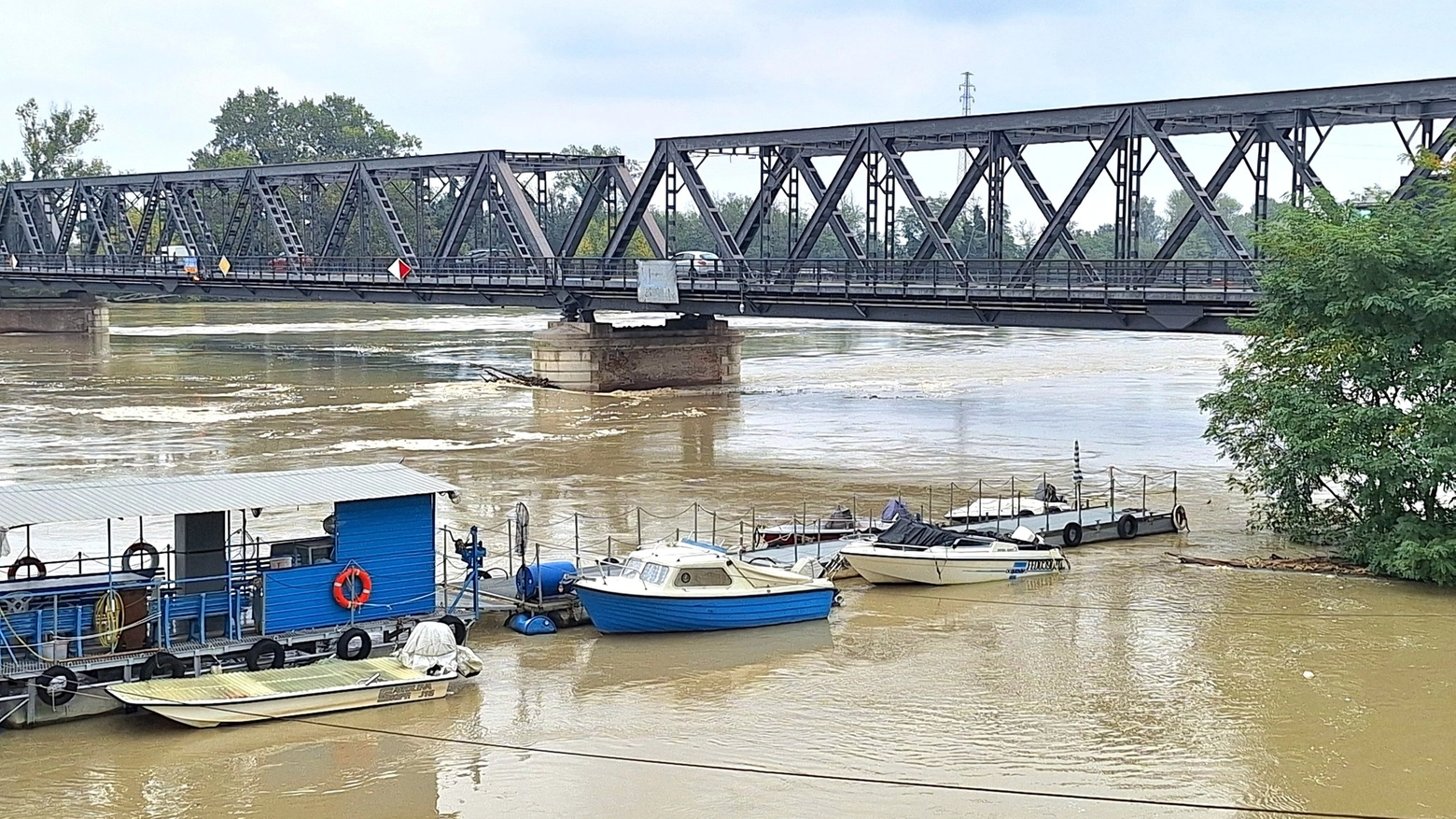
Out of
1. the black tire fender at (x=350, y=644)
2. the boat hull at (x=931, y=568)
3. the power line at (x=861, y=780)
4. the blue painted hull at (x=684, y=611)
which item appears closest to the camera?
the power line at (x=861, y=780)

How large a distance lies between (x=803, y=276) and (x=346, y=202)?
1394 inches

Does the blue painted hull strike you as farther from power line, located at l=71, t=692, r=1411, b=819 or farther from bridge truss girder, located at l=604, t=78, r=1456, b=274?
bridge truss girder, located at l=604, t=78, r=1456, b=274

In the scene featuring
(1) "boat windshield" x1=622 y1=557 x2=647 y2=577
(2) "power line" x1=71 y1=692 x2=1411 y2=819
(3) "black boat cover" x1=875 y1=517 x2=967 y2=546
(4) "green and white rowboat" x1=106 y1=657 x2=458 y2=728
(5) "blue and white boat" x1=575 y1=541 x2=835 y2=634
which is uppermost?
(3) "black boat cover" x1=875 y1=517 x2=967 y2=546

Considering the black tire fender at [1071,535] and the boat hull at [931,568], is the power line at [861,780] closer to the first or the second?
the boat hull at [931,568]

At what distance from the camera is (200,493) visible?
24.0 meters

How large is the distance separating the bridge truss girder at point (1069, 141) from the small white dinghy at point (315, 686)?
2508cm

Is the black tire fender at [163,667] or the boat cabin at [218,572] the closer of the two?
the black tire fender at [163,667]

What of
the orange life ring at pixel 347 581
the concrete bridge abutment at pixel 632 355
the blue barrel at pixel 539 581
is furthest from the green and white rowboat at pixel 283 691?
the concrete bridge abutment at pixel 632 355

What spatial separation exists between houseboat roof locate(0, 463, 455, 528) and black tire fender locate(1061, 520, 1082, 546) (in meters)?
14.1

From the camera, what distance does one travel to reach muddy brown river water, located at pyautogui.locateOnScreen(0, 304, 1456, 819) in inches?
764

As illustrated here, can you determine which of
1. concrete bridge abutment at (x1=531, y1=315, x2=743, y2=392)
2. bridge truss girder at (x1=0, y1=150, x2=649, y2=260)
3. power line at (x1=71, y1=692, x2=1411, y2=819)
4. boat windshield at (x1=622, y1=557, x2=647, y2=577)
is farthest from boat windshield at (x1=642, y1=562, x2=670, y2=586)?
bridge truss girder at (x1=0, y1=150, x2=649, y2=260)

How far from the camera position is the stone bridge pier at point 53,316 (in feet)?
369

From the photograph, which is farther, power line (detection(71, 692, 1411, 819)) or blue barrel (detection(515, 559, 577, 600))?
blue barrel (detection(515, 559, 577, 600))

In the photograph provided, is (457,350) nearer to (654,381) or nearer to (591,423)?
(654,381)
